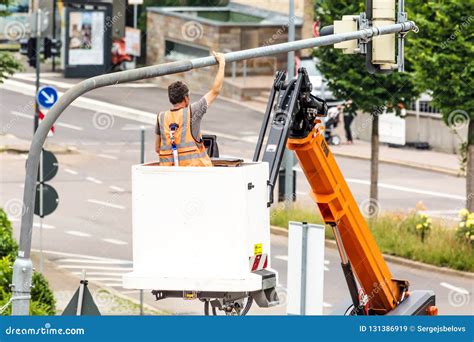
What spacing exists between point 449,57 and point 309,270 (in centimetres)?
1632

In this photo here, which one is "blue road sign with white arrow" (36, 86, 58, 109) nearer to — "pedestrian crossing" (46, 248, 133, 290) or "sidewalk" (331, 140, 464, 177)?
"pedestrian crossing" (46, 248, 133, 290)

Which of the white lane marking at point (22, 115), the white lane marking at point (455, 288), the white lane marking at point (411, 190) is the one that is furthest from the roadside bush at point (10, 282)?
the white lane marking at point (22, 115)

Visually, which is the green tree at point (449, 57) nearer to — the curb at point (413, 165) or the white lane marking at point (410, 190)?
the white lane marking at point (410, 190)

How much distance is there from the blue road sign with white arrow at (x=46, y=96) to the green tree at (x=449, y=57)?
7.36 m

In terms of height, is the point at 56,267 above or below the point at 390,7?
below

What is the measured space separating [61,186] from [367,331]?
26843 mm

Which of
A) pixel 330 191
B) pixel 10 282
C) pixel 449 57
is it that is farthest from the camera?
pixel 449 57

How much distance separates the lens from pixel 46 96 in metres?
31.7

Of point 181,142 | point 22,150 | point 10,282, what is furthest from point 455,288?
point 22,150

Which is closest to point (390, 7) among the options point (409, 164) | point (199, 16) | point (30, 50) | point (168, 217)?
point (168, 217)

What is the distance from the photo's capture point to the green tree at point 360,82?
3431cm

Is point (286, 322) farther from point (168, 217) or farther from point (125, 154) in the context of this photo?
point (125, 154)

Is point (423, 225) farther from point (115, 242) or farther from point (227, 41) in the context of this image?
point (227, 41)

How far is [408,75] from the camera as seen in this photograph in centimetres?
3397
